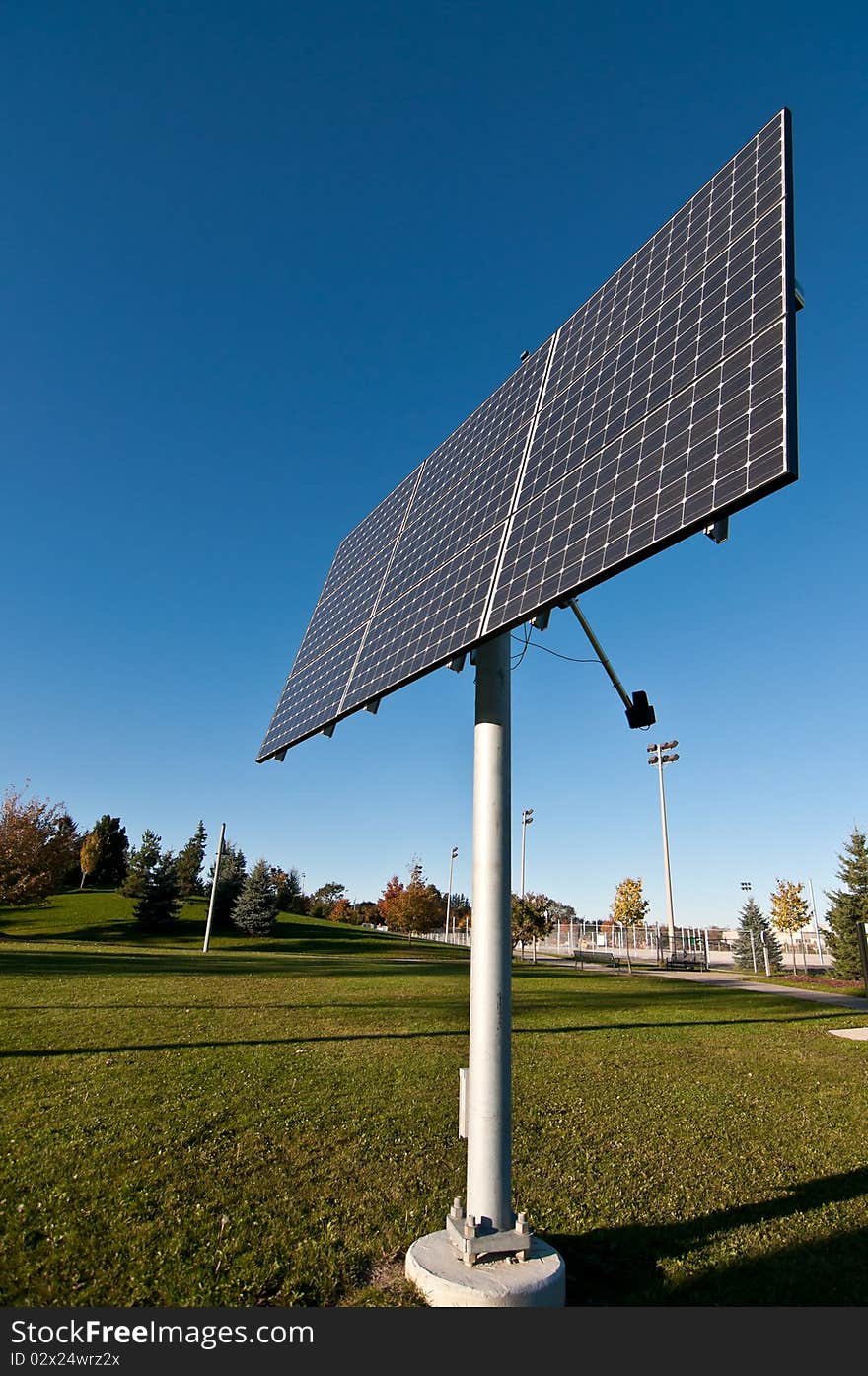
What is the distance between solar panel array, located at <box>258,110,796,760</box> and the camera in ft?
14.5

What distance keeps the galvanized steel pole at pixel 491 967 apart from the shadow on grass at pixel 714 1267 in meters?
0.93

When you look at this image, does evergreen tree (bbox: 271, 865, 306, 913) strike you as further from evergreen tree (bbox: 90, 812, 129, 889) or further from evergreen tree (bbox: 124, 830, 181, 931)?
evergreen tree (bbox: 124, 830, 181, 931)

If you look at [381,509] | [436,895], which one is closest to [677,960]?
[436,895]

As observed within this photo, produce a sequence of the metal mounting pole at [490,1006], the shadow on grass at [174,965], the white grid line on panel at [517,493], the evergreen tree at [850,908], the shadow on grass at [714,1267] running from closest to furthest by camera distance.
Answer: the shadow on grass at [714,1267] < the metal mounting pole at [490,1006] < the white grid line on panel at [517,493] < the shadow on grass at [174,965] < the evergreen tree at [850,908]

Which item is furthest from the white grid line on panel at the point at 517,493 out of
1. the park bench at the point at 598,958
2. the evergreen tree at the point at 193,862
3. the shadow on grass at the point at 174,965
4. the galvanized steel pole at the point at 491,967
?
the evergreen tree at the point at 193,862

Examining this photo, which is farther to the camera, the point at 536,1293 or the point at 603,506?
the point at 603,506

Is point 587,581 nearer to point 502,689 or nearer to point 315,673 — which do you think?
point 502,689

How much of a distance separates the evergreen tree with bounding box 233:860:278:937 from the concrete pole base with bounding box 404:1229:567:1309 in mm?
59240

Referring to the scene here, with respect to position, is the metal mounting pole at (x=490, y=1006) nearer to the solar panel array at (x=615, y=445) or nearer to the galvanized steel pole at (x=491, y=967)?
the galvanized steel pole at (x=491, y=967)

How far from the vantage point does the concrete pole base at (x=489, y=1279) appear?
15.5ft

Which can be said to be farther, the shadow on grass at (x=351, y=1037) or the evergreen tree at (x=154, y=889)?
the evergreen tree at (x=154, y=889)

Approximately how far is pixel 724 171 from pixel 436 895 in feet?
214

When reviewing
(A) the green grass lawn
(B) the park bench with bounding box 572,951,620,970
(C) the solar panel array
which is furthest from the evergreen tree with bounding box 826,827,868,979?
(C) the solar panel array

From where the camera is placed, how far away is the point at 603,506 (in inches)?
209
